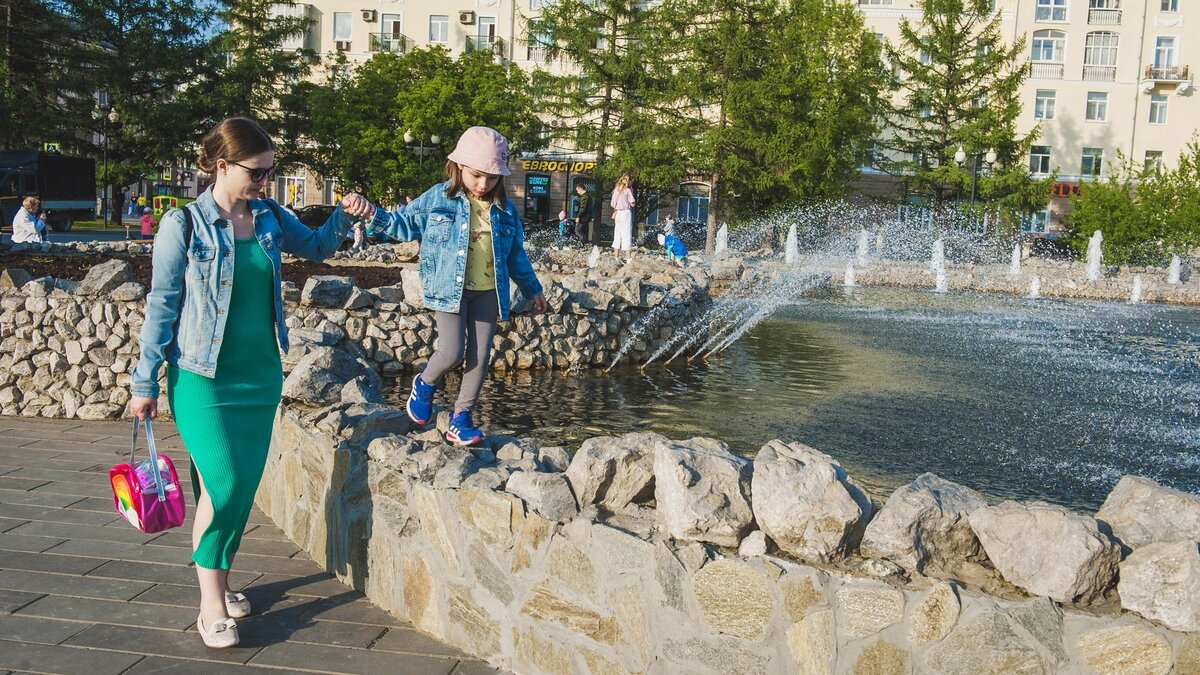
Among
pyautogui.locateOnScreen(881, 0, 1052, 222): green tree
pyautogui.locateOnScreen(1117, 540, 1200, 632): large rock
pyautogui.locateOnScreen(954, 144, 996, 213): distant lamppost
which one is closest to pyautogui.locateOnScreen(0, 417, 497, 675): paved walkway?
pyautogui.locateOnScreen(1117, 540, 1200, 632): large rock

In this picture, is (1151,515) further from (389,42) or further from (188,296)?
(389,42)

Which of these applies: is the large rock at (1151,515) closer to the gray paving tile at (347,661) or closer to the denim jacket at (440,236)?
the gray paving tile at (347,661)

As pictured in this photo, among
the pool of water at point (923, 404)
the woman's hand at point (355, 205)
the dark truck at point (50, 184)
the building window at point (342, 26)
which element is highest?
the building window at point (342, 26)

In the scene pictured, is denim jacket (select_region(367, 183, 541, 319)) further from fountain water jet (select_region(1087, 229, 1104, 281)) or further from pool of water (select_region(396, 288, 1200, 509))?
fountain water jet (select_region(1087, 229, 1104, 281))

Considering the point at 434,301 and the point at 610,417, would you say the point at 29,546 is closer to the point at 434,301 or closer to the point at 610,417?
the point at 434,301

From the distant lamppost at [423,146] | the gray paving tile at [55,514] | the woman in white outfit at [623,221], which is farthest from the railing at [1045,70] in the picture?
the gray paving tile at [55,514]

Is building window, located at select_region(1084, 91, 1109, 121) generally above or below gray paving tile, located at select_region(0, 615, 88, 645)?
above

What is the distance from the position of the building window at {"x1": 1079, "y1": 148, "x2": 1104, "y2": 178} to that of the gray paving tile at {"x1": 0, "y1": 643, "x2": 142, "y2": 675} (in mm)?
53624

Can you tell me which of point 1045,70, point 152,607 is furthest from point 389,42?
point 152,607

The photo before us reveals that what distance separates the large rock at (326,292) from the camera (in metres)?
9.30

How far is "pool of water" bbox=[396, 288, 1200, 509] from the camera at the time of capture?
6.57 meters

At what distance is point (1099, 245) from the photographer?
3216cm

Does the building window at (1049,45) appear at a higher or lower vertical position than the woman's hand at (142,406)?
higher

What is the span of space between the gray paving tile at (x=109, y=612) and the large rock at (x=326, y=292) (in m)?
5.68
